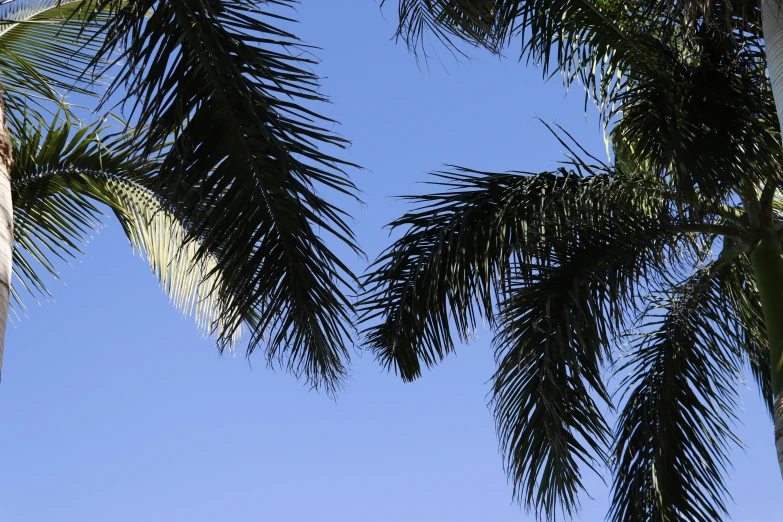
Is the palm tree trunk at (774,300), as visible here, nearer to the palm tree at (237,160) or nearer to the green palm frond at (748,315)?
the green palm frond at (748,315)

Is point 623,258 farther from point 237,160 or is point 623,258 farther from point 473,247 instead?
point 237,160

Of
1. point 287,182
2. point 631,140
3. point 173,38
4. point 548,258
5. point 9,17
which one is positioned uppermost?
point 9,17

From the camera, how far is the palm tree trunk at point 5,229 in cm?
258

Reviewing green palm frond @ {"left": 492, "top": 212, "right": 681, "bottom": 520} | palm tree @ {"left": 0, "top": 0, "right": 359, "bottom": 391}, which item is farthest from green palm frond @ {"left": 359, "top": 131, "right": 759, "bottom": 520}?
palm tree @ {"left": 0, "top": 0, "right": 359, "bottom": 391}

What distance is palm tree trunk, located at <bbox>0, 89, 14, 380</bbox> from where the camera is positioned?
2.58 m

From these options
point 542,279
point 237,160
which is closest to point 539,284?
point 542,279

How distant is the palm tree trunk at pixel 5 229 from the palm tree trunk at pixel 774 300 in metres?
4.90

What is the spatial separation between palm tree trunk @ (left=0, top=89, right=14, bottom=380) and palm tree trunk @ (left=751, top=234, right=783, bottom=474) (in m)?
4.90

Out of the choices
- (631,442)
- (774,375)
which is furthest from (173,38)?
(631,442)

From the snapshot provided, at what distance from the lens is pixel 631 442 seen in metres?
7.06

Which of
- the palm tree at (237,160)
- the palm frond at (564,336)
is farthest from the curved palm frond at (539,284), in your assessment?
the palm tree at (237,160)

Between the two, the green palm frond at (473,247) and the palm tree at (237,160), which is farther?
the green palm frond at (473,247)

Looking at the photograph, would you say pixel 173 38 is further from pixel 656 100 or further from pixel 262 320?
pixel 656 100

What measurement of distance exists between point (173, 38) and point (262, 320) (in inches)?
47.2
